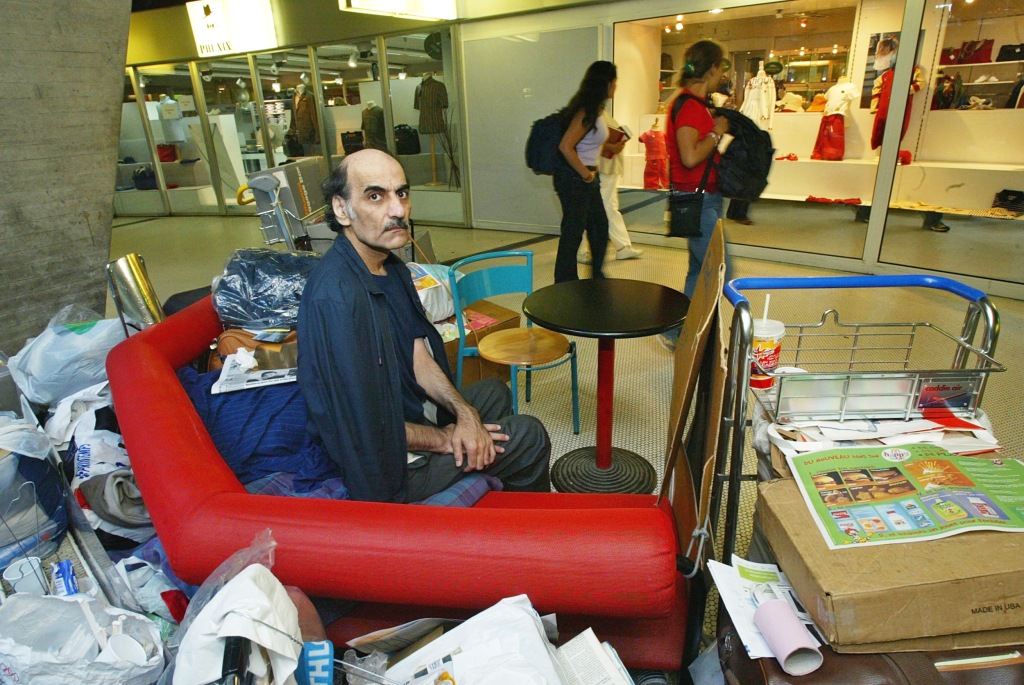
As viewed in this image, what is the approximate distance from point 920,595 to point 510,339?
6.47 ft

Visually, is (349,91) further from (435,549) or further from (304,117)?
(435,549)

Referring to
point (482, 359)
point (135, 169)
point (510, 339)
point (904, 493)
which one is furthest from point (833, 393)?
point (135, 169)

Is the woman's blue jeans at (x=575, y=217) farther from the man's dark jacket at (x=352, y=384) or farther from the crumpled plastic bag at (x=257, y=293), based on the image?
the man's dark jacket at (x=352, y=384)

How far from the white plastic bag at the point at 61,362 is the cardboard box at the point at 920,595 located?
2469 millimetres

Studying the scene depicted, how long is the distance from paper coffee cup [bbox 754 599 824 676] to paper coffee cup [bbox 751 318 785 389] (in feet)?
1.60

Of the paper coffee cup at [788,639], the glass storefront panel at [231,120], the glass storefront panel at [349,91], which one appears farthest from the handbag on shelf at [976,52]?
the glass storefront panel at [231,120]

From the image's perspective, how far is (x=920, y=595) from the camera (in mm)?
869

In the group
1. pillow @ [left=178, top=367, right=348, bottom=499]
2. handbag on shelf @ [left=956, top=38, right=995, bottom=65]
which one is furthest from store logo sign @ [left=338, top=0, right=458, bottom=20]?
handbag on shelf @ [left=956, top=38, right=995, bottom=65]

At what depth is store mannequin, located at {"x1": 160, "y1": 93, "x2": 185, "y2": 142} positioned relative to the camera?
932cm

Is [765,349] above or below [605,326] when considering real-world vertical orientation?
above

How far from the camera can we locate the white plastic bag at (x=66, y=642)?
40.6 inches

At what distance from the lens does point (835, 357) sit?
3025mm

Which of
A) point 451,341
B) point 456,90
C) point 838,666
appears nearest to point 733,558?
point 838,666

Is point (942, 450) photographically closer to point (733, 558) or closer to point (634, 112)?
point (733, 558)
